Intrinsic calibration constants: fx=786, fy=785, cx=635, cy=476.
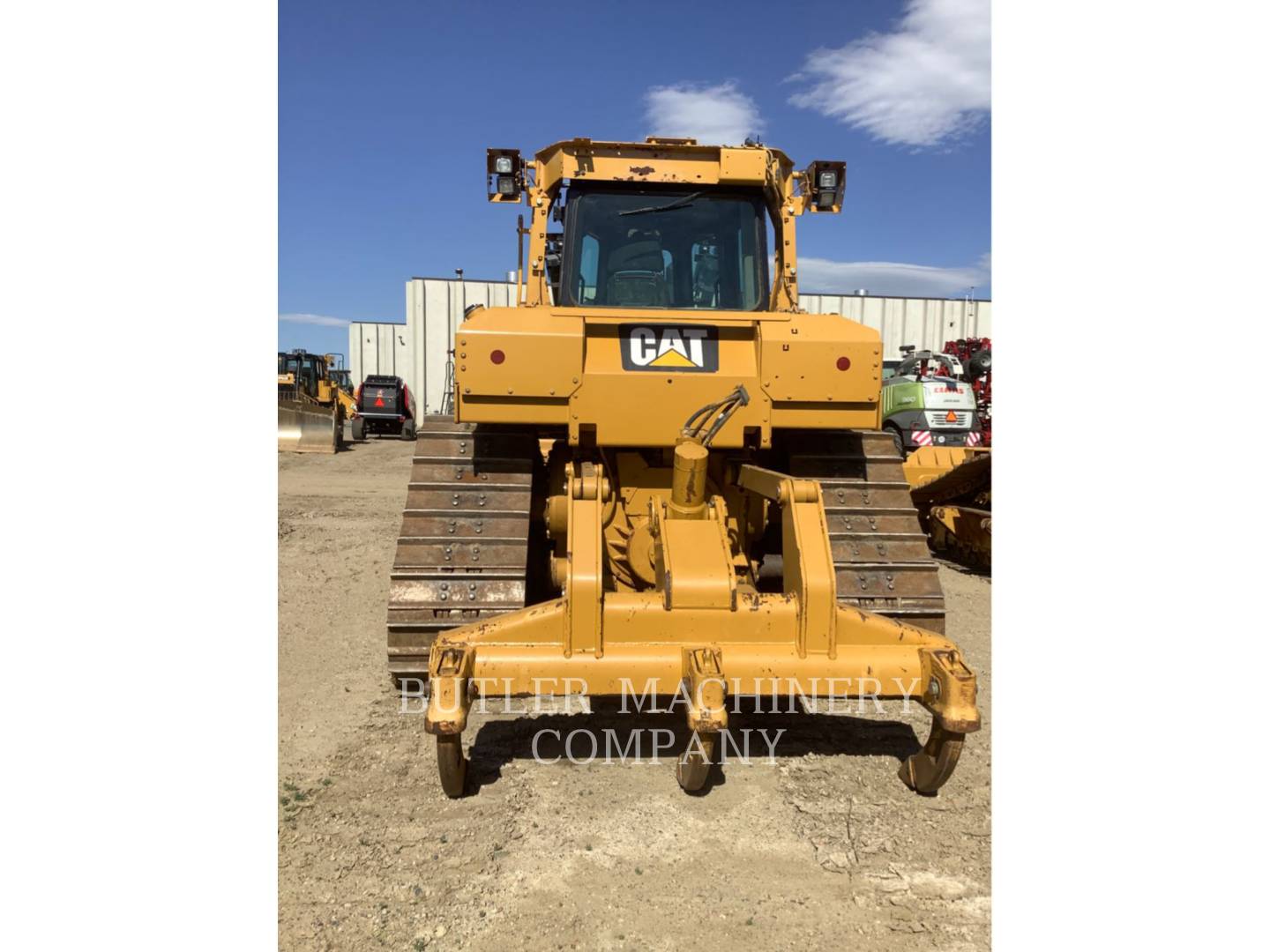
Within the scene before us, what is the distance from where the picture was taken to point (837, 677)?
3131mm

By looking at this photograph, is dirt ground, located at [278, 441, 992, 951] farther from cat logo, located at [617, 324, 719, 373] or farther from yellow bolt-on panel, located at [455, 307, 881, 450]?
cat logo, located at [617, 324, 719, 373]

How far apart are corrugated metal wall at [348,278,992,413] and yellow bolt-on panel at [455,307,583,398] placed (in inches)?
778

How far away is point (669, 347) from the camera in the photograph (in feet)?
12.8

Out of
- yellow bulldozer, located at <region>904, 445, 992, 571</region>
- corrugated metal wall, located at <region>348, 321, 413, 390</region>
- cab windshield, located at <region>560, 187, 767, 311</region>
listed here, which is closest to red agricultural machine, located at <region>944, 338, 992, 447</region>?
yellow bulldozer, located at <region>904, 445, 992, 571</region>

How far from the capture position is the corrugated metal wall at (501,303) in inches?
938

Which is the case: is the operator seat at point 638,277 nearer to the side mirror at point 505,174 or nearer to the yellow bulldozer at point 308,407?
the side mirror at point 505,174

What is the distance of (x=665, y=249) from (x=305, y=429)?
57.1ft

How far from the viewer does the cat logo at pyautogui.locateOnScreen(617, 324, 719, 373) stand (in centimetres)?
387

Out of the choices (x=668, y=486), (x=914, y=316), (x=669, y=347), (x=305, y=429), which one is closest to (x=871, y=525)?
(x=668, y=486)

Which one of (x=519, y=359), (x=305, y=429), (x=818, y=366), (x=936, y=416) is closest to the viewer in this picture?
(x=519, y=359)

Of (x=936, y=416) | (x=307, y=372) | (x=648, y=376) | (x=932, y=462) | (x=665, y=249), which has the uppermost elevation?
(x=307, y=372)

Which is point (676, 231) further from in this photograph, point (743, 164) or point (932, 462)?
point (932, 462)

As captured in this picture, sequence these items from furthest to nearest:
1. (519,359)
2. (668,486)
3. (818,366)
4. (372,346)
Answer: (372,346)
(668,486)
(818,366)
(519,359)

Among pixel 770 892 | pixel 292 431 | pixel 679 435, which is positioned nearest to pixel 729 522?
pixel 679 435
